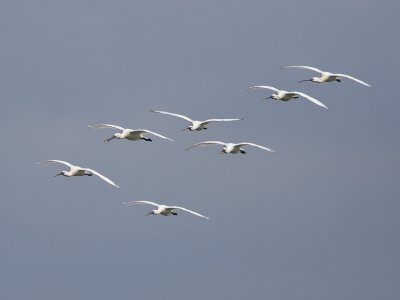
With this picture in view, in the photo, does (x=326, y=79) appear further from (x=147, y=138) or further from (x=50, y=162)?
(x=50, y=162)

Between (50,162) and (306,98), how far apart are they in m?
21.2

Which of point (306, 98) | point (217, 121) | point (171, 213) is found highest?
point (306, 98)

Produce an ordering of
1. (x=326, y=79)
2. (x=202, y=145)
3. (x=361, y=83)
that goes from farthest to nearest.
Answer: (x=202, y=145) < (x=326, y=79) < (x=361, y=83)

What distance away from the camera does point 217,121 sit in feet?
326

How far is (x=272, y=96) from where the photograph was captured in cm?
10019

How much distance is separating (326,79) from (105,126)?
50.2ft

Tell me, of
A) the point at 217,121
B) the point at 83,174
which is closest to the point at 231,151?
the point at 217,121

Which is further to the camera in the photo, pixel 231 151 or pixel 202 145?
pixel 202 145

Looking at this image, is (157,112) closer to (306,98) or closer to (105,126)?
(105,126)

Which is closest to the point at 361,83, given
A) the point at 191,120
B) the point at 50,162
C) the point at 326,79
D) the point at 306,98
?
the point at 306,98

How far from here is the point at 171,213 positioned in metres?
102

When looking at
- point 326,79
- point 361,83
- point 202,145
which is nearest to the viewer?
point 361,83

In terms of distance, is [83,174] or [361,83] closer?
[361,83]

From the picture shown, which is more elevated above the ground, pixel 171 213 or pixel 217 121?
pixel 217 121
